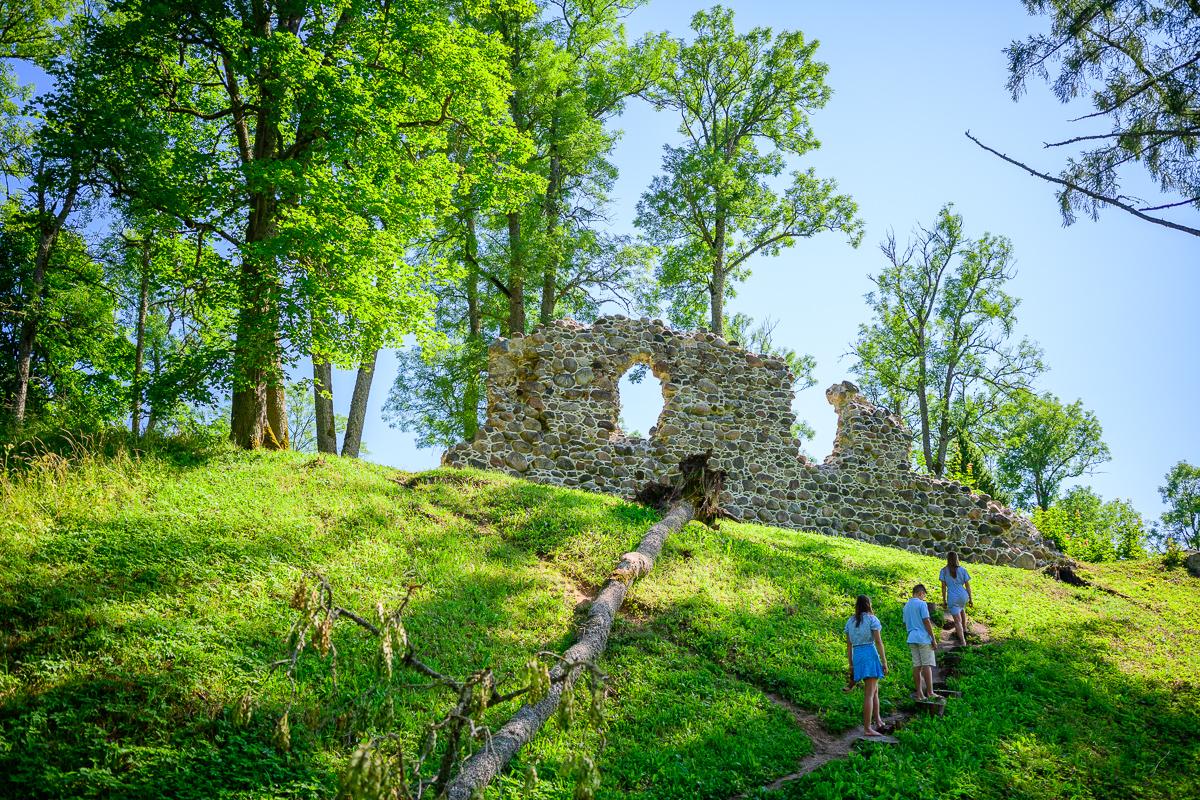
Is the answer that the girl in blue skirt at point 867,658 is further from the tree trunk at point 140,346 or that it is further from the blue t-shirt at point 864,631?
the tree trunk at point 140,346

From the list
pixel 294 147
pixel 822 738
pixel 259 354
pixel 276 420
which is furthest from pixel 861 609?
pixel 294 147

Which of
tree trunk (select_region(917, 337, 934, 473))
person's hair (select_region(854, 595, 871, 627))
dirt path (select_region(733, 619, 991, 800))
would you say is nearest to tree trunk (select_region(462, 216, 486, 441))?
dirt path (select_region(733, 619, 991, 800))

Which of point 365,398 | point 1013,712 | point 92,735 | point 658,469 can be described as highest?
point 365,398

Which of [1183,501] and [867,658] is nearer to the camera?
[867,658]

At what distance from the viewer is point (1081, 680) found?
27.7 ft

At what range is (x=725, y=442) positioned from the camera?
1639cm

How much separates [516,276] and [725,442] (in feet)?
25.0

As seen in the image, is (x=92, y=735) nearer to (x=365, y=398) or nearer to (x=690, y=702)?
(x=690, y=702)

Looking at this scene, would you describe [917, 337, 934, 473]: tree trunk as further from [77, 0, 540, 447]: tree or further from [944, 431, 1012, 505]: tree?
[77, 0, 540, 447]: tree

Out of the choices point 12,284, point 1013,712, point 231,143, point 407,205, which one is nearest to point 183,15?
point 231,143

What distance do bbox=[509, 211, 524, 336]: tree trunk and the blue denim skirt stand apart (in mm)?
13927

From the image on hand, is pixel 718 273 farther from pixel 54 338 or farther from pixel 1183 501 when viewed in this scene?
pixel 1183 501

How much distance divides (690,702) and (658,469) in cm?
910

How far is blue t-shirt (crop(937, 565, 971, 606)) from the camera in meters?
9.84
